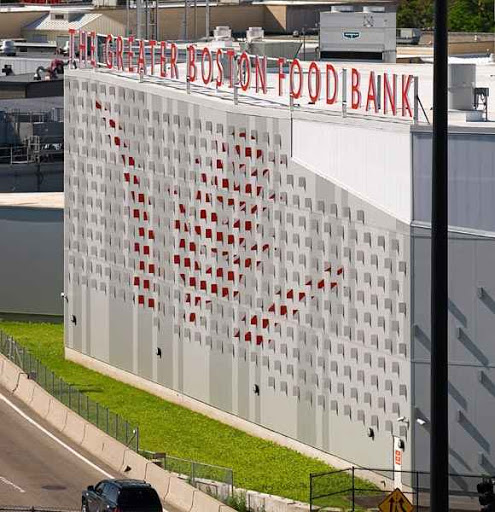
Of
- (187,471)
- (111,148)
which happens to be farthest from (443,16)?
(111,148)

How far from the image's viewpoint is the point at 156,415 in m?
64.4

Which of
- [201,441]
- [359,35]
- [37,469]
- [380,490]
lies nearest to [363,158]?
[380,490]

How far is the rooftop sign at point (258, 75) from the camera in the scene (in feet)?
179

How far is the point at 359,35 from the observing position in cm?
7688

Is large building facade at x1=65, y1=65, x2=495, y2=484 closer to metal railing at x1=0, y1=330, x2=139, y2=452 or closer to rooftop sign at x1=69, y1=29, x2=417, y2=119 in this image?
rooftop sign at x1=69, y1=29, x2=417, y2=119

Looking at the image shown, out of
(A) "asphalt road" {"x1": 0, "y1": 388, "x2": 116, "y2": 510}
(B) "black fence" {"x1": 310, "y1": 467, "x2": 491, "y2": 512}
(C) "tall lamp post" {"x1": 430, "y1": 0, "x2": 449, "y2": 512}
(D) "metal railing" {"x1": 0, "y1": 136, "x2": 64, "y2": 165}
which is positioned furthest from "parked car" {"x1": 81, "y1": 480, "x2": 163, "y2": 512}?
(D) "metal railing" {"x1": 0, "y1": 136, "x2": 64, "y2": 165}

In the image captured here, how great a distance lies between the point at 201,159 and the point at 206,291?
4.30m

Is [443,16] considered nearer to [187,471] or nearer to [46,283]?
[187,471]

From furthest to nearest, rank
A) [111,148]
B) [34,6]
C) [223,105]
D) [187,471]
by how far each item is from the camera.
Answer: [34,6] → [111,148] → [223,105] → [187,471]

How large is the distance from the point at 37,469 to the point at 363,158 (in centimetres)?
1334

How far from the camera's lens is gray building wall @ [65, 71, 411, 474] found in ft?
180

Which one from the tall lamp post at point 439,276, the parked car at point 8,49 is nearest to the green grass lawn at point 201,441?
the tall lamp post at point 439,276

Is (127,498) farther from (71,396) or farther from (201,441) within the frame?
(71,396)

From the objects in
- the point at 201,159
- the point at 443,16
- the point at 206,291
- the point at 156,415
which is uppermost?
the point at 443,16
